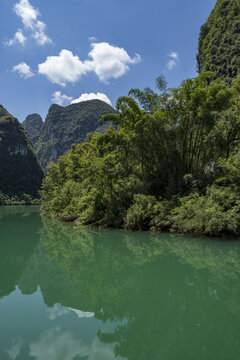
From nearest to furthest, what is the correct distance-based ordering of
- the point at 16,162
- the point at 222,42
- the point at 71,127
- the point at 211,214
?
1. the point at 211,214
2. the point at 222,42
3. the point at 16,162
4. the point at 71,127

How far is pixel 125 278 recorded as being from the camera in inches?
218

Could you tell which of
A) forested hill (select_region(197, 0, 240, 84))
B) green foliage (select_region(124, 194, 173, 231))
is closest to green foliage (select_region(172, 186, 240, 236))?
green foliage (select_region(124, 194, 173, 231))

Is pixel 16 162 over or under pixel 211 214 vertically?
over

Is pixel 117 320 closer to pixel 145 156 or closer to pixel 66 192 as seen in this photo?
pixel 145 156

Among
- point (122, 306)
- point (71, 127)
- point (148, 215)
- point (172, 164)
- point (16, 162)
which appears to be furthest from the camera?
point (71, 127)

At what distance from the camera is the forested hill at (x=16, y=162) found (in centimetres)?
9894

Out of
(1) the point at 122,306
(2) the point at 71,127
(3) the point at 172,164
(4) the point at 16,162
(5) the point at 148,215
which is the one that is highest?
(2) the point at 71,127

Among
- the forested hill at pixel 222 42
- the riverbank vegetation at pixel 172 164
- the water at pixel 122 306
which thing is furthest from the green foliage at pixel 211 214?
the forested hill at pixel 222 42

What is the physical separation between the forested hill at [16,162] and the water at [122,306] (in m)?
93.3

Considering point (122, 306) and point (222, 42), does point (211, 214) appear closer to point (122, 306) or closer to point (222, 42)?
point (122, 306)

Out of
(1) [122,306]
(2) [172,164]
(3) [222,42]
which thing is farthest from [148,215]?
(3) [222,42]

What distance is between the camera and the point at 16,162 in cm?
10950

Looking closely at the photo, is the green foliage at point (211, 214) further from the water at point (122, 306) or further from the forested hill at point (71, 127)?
the forested hill at point (71, 127)

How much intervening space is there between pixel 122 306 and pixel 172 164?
12.1 meters
